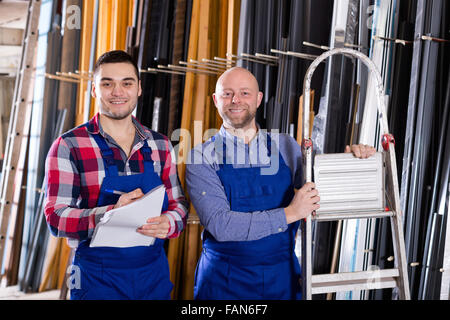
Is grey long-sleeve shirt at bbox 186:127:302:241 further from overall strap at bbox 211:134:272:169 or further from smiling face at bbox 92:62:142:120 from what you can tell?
smiling face at bbox 92:62:142:120

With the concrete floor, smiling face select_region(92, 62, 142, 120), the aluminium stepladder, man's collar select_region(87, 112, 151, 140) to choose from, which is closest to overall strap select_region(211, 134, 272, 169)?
the aluminium stepladder

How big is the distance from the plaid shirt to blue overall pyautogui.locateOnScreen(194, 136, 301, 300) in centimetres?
24

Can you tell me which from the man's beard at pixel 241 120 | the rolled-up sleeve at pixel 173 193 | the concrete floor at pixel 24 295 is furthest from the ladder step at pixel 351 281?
the concrete floor at pixel 24 295

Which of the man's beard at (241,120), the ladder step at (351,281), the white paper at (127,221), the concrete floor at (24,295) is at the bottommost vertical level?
the concrete floor at (24,295)

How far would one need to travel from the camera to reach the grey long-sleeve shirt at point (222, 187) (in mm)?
1745

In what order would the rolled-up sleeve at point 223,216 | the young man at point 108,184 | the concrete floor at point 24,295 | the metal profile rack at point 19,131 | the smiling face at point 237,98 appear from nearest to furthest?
1. the young man at point 108,184
2. the rolled-up sleeve at point 223,216
3. the smiling face at point 237,98
4. the concrete floor at point 24,295
5. the metal profile rack at point 19,131

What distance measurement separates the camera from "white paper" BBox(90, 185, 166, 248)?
153 cm

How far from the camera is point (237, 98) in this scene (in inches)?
73.1

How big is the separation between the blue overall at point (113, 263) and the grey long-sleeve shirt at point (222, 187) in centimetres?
19

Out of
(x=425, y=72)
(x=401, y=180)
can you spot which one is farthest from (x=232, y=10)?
(x=401, y=180)

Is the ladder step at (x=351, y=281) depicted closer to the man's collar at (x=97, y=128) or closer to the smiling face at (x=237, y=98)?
the smiling face at (x=237, y=98)

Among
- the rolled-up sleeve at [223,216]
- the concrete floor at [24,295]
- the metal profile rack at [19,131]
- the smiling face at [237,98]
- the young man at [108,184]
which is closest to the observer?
the young man at [108,184]

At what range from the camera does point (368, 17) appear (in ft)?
7.86

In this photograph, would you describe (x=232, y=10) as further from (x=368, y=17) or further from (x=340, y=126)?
(x=340, y=126)
